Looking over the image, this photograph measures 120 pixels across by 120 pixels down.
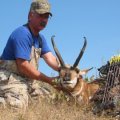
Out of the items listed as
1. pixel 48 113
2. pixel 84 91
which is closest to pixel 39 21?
Result: pixel 48 113

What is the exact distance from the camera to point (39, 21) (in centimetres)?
840

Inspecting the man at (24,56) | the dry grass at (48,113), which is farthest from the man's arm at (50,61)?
the dry grass at (48,113)

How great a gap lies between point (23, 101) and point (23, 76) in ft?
1.83

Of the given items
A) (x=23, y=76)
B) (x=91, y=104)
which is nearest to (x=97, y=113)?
(x=91, y=104)

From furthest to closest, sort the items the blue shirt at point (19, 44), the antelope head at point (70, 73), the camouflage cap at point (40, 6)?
the antelope head at point (70, 73), the camouflage cap at point (40, 6), the blue shirt at point (19, 44)

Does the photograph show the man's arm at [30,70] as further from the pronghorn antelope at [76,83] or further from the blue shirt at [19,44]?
the pronghorn antelope at [76,83]

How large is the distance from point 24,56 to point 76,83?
172 centimetres

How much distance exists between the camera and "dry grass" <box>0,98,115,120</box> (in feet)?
22.3

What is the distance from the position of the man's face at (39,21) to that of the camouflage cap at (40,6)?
0.07m

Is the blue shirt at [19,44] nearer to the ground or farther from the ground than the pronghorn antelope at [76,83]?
farther from the ground

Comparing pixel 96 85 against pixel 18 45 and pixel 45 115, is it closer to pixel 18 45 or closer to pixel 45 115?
pixel 18 45

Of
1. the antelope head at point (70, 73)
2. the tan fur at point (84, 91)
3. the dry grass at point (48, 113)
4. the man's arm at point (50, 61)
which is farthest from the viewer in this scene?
the tan fur at point (84, 91)

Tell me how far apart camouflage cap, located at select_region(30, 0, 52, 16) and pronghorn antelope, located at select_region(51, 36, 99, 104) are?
0.98m

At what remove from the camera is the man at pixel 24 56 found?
8094 mm
